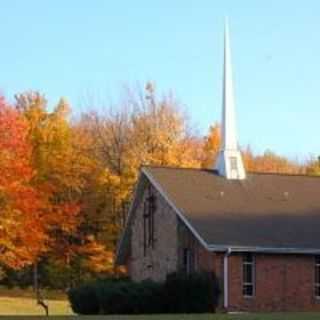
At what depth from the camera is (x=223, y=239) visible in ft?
129

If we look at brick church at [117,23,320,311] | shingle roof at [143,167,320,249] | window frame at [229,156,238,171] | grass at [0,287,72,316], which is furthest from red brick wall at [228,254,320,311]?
grass at [0,287,72,316]

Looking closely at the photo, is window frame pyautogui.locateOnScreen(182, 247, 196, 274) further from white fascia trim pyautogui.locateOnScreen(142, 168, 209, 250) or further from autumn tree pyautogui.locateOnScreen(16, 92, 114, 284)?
autumn tree pyautogui.locateOnScreen(16, 92, 114, 284)

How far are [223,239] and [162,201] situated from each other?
5.05 metres

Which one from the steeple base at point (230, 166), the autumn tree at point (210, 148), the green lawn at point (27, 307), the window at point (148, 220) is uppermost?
the autumn tree at point (210, 148)

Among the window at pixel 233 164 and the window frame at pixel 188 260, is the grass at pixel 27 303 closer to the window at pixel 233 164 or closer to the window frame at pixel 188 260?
the window frame at pixel 188 260

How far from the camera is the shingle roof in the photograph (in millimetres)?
40219

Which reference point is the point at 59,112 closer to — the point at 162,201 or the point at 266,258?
the point at 162,201

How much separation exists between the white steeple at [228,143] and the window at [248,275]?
20.0 feet

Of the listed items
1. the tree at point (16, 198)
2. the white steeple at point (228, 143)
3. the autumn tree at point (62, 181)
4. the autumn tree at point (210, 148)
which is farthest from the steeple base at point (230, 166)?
Result: the autumn tree at point (210, 148)

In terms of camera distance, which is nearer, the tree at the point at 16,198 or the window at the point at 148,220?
the window at the point at 148,220

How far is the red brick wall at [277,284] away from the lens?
39844 mm

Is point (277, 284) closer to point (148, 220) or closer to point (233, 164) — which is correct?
point (233, 164)

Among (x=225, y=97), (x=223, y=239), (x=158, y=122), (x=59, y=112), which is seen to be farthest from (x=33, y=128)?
(x=223, y=239)

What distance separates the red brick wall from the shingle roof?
2.62ft
